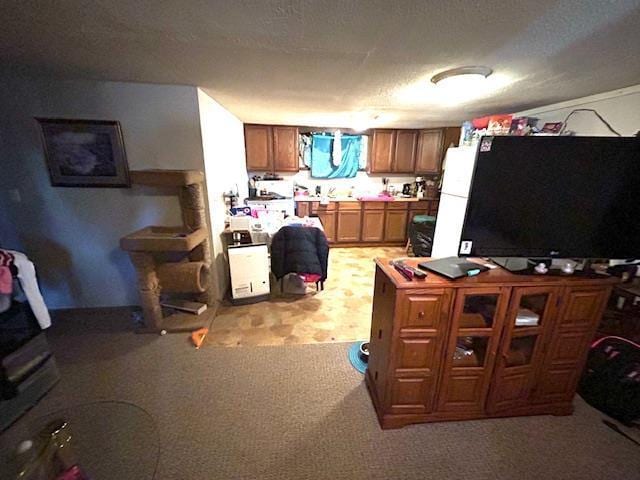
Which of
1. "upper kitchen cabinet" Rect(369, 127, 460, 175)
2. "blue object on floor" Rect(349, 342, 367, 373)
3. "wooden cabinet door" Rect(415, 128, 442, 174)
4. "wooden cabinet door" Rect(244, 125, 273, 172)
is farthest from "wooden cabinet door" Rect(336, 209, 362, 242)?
"blue object on floor" Rect(349, 342, 367, 373)

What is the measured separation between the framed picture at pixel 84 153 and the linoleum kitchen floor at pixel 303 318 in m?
1.65

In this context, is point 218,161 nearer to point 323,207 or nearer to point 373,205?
point 323,207

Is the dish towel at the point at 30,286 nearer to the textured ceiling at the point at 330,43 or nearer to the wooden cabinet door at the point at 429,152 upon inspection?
the textured ceiling at the point at 330,43

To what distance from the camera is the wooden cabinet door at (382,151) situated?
4.68 m

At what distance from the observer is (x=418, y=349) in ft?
4.71

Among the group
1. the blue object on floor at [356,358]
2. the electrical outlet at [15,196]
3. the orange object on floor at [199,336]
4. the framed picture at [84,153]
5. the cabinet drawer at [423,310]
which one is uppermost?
the framed picture at [84,153]

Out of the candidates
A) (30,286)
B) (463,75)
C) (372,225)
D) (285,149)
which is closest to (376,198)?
(372,225)

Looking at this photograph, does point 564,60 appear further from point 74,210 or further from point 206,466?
point 74,210

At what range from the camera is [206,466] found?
134 centimetres

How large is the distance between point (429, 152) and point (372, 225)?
1.65 metres

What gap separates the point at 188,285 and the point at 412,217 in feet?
12.7

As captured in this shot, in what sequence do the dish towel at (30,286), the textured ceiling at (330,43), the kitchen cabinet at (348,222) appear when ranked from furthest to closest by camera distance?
the kitchen cabinet at (348,222), the dish towel at (30,286), the textured ceiling at (330,43)

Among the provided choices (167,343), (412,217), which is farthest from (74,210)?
(412,217)

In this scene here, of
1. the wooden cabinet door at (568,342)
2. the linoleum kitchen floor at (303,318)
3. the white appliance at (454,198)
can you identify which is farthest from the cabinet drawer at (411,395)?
the white appliance at (454,198)
